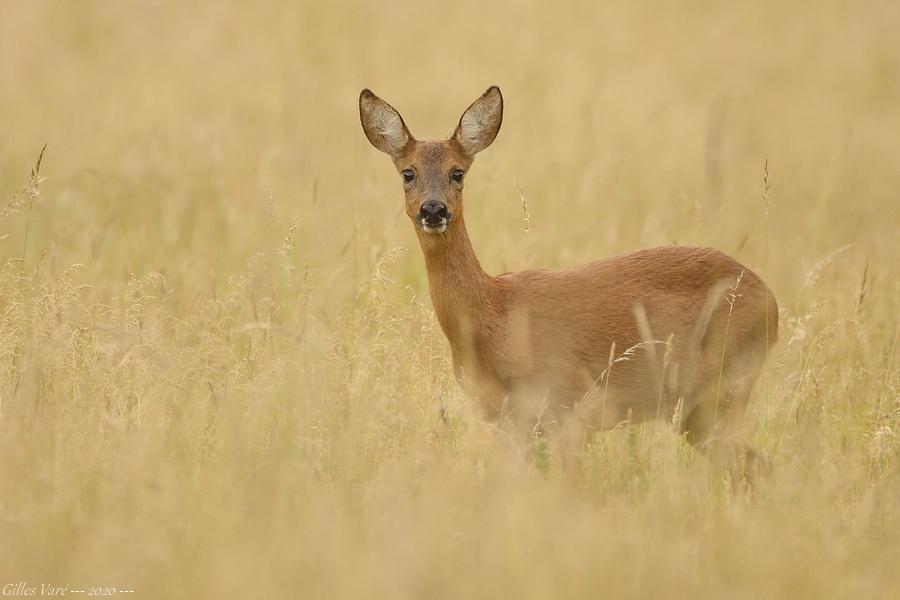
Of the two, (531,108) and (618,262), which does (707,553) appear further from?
(531,108)

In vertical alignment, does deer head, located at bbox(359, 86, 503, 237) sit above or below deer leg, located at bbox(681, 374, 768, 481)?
above

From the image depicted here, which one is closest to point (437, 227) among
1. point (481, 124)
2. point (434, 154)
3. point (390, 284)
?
point (434, 154)

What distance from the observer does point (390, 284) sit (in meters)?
8.86

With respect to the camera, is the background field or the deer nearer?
the background field

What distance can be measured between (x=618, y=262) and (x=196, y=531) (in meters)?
2.74

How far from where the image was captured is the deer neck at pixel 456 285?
253 inches

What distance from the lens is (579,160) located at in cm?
1223

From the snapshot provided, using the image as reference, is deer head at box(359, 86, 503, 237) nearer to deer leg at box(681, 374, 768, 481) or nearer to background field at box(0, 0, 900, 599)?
background field at box(0, 0, 900, 599)

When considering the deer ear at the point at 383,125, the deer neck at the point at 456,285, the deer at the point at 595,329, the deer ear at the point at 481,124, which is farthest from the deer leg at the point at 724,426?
the deer ear at the point at 383,125

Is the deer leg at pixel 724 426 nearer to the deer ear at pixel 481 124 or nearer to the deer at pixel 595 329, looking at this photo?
the deer at pixel 595 329

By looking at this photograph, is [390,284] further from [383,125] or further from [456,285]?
[456,285]

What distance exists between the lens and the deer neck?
21.1ft

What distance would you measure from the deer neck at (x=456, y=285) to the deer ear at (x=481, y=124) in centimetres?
56

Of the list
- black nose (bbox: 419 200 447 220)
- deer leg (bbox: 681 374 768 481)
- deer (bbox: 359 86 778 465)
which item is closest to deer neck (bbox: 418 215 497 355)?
deer (bbox: 359 86 778 465)
